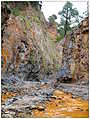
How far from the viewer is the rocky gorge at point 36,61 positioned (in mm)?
11406

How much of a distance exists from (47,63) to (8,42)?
23.9ft

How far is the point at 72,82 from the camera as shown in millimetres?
15984

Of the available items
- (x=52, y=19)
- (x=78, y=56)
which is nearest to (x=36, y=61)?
(x=78, y=56)

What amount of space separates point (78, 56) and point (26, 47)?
229 inches

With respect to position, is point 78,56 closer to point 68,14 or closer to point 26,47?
point 26,47

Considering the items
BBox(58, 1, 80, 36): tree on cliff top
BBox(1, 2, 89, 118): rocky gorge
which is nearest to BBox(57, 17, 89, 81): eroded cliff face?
BBox(1, 2, 89, 118): rocky gorge

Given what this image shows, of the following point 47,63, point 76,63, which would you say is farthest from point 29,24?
point 76,63

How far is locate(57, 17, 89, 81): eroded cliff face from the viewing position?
1536cm

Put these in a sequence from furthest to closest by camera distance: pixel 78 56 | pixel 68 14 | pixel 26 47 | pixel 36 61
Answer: pixel 68 14, pixel 36 61, pixel 26 47, pixel 78 56

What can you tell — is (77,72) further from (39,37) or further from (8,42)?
(39,37)

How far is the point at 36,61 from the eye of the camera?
22234 millimetres

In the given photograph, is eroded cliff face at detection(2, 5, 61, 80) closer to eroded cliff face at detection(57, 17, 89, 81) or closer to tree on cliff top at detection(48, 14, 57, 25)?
eroded cliff face at detection(57, 17, 89, 81)

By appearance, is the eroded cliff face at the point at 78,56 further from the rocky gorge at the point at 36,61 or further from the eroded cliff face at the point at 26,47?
the eroded cliff face at the point at 26,47

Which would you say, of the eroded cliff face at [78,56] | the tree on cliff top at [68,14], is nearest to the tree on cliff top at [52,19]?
the tree on cliff top at [68,14]
